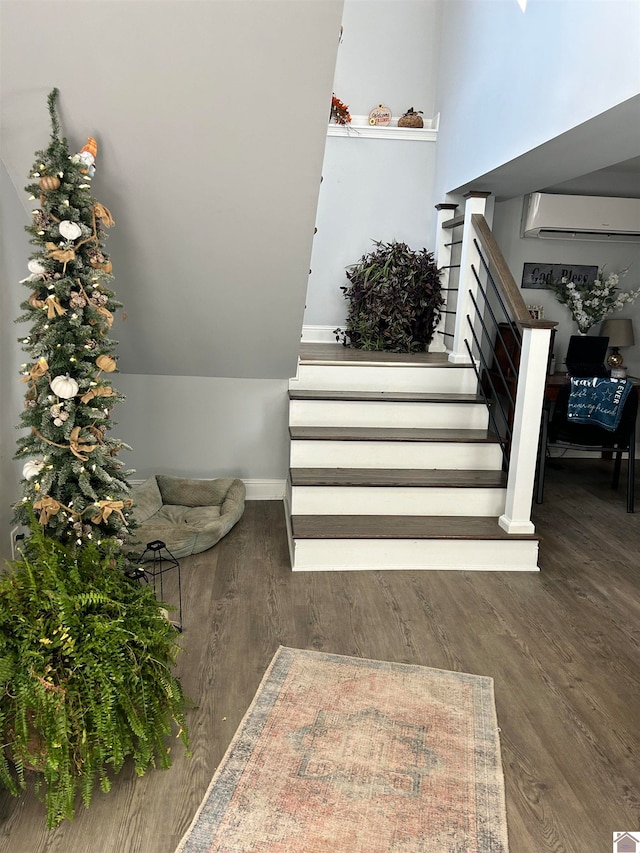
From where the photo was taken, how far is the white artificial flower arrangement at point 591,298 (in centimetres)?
499

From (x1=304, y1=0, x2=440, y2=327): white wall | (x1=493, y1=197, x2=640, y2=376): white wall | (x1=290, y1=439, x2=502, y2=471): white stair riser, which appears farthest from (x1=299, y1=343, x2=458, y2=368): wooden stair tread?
(x1=493, y1=197, x2=640, y2=376): white wall

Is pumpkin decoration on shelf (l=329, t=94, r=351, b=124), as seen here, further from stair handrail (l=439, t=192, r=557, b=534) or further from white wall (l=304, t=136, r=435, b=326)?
stair handrail (l=439, t=192, r=557, b=534)

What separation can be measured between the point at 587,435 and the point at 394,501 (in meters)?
1.57

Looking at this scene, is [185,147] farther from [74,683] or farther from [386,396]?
[386,396]

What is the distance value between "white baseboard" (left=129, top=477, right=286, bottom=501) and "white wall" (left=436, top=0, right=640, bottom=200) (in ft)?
7.30

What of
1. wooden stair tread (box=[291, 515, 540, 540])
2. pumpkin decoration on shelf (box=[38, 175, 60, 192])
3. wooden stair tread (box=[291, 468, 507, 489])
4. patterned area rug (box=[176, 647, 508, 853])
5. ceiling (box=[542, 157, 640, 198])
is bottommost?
patterned area rug (box=[176, 647, 508, 853])

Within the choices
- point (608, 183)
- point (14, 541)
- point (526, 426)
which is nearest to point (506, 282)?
point (526, 426)

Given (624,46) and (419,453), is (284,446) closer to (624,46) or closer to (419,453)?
(419,453)

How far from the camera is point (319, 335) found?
5.03 metres

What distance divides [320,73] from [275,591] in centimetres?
204

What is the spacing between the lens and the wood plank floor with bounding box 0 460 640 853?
1646 millimetres

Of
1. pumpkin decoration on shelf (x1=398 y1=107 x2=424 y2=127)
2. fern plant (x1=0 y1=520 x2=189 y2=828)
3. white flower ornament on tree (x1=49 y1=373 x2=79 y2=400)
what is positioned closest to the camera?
fern plant (x1=0 y1=520 x2=189 y2=828)

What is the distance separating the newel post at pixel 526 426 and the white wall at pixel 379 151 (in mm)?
2038

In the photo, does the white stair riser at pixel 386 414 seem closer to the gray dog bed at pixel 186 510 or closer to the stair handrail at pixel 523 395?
the stair handrail at pixel 523 395
